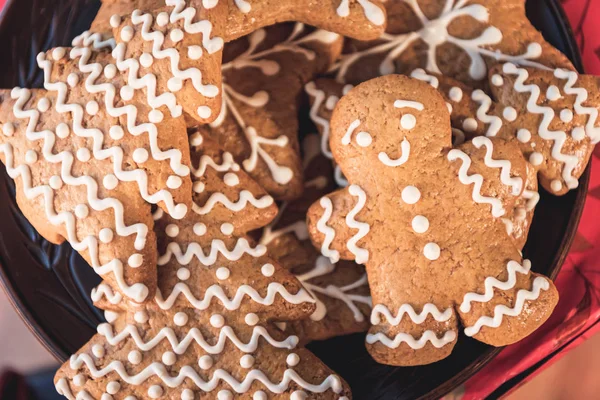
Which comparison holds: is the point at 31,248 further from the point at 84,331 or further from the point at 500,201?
the point at 500,201

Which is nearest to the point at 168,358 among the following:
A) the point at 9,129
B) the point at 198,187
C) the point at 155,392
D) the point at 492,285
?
the point at 155,392

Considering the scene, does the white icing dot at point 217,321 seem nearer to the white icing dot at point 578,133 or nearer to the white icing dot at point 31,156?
the white icing dot at point 31,156

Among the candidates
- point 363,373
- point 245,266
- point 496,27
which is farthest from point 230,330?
point 496,27

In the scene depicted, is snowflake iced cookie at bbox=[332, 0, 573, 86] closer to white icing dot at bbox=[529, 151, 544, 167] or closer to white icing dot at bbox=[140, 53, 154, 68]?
white icing dot at bbox=[529, 151, 544, 167]

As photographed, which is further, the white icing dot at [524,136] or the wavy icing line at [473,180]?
the white icing dot at [524,136]

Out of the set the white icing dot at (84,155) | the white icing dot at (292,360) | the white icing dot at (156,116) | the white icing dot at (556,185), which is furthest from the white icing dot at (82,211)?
the white icing dot at (556,185)

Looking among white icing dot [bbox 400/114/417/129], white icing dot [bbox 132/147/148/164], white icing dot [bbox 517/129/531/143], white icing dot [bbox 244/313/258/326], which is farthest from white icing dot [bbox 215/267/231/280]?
white icing dot [bbox 517/129/531/143]
